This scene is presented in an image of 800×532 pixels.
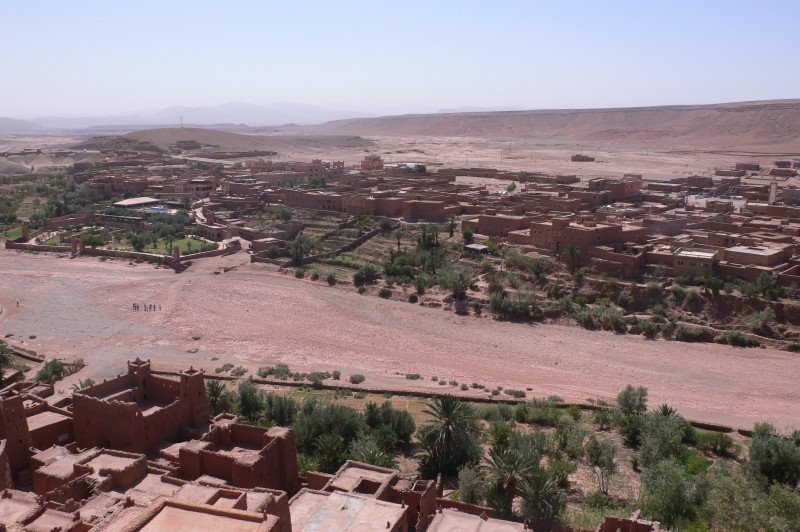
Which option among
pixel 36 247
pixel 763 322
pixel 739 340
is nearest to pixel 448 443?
pixel 739 340

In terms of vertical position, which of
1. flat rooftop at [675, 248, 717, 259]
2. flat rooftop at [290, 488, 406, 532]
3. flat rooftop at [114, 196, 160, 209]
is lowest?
flat rooftop at [290, 488, 406, 532]

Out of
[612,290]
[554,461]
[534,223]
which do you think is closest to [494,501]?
[554,461]

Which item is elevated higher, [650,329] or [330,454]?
[330,454]

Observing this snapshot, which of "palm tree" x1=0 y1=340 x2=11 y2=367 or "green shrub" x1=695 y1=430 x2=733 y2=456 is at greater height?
"palm tree" x1=0 y1=340 x2=11 y2=367

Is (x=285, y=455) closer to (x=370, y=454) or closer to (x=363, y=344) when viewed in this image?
(x=370, y=454)

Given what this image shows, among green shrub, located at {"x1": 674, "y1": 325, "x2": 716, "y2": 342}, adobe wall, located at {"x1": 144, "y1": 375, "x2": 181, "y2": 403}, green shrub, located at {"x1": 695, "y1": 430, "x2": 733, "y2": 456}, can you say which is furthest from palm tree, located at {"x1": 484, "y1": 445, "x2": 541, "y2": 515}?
green shrub, located at {"x1": 674, "y1": 325, "x2": 716, "y2": 342}

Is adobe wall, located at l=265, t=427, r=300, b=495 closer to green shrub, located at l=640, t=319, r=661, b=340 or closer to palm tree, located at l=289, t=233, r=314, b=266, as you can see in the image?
green shrub, located at l=640, t=319, r=661, b=340

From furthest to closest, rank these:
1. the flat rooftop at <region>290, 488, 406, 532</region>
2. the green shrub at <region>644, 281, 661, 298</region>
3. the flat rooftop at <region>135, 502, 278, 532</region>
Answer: the green shrub at <region>644, 281, 661, 298</region>, the flat rooftop at <region>290, 488, 406, 532</region>, the flat rooftop at <region>135, 502, 278, 532</region>
